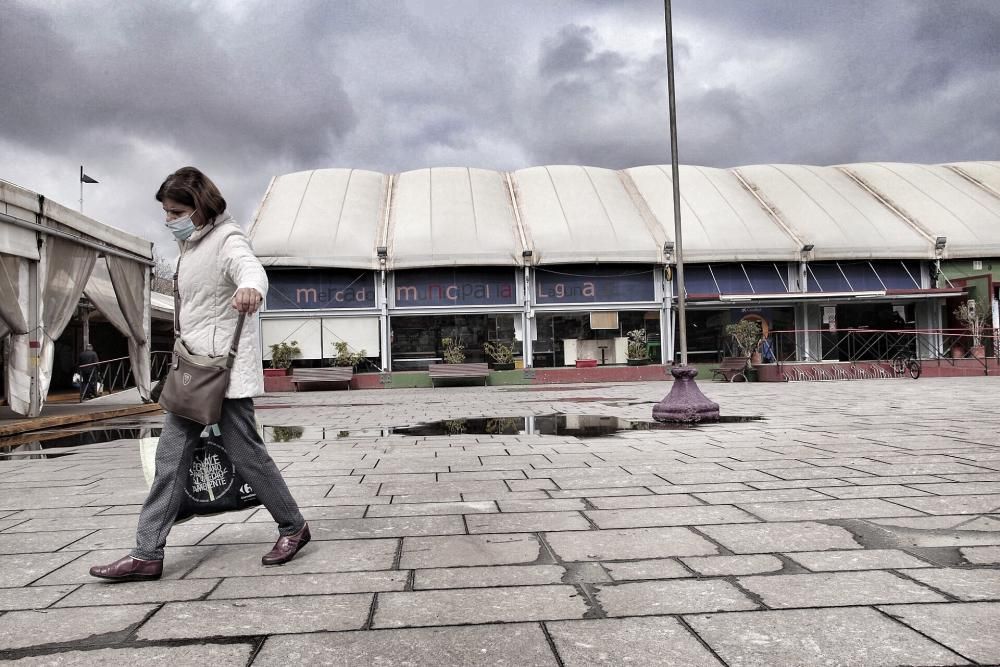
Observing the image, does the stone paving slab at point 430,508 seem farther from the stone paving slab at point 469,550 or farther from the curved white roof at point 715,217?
the curved white roof at point 715,217

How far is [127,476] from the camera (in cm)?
541

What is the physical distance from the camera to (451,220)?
26.5 m

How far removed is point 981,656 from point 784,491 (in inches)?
93.8

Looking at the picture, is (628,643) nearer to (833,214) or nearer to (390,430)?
(390,430)

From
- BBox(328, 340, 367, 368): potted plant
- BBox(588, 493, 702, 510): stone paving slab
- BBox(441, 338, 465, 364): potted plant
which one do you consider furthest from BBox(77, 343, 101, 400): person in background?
BBox(588, 493, 702, 510): stone paving slab

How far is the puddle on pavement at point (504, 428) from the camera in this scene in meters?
7.99

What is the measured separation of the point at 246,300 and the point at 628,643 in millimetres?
1859

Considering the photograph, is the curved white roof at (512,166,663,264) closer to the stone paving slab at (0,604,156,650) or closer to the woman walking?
the woman walking

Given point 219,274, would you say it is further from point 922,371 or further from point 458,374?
point 922,371

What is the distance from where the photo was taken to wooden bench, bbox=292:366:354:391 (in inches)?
853

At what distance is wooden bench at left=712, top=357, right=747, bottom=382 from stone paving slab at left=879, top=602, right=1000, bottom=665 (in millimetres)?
19079

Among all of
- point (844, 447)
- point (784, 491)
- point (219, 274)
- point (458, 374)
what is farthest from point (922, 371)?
point (219, 274)

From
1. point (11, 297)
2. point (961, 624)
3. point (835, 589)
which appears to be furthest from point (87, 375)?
point (961, 624)

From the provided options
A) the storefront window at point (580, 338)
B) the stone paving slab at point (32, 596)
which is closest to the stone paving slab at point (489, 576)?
the stone paving slab at point (32, 596)
